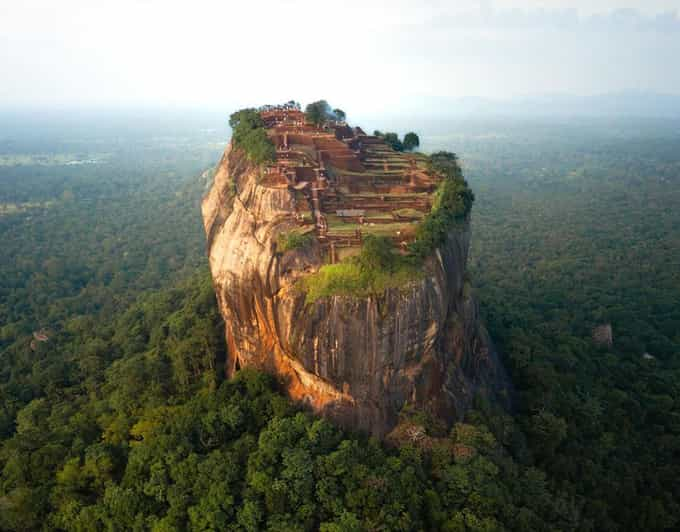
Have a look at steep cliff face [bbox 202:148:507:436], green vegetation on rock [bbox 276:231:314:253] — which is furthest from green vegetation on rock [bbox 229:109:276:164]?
green vegetation on rock [bbox 276:231:314:253]

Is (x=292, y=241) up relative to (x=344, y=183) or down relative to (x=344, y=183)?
down

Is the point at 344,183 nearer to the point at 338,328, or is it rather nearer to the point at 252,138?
the point at 252,138

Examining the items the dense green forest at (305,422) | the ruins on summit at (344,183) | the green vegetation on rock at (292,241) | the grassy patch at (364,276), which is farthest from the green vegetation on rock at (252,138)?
the dense green forest at (305,422)

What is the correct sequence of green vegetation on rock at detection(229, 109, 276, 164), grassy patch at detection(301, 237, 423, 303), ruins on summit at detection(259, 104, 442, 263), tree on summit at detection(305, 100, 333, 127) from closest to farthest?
1. grassy patch at detection(301, 237, 423, 303)
2. ruins on summit at detection(259, 104, 442, 263)
3. green vegetation on rock at detection(229, 109, 276, 164)
4. tree on summit at detection(305, 100, 333, 127)

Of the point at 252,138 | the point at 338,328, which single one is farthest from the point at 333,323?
the point at 252,138

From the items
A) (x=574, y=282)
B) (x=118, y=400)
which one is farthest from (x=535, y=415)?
(x=574, y=282)

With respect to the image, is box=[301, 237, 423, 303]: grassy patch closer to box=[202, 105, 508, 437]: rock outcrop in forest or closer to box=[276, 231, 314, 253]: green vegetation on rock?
box=[202, 105, 508, 437]: rock outcrop in forest

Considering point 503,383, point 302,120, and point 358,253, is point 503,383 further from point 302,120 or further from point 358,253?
point 302,120
